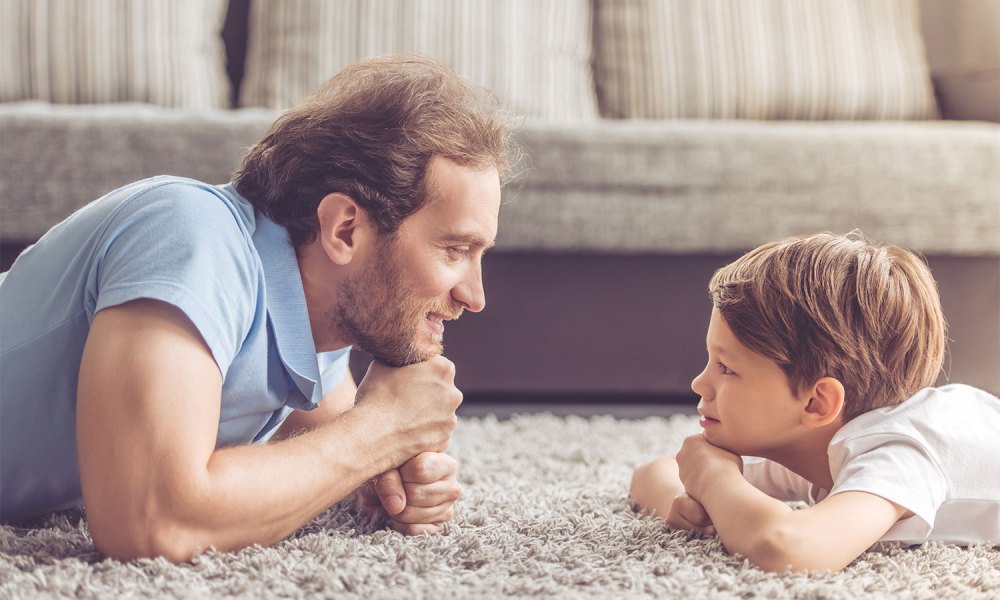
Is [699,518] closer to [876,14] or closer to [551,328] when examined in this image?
[551,328]

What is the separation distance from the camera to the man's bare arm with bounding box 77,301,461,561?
0.82 m

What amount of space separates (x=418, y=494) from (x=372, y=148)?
38 cm

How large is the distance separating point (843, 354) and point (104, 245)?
0.76 metres

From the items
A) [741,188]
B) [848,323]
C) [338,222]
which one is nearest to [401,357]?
[338,222]

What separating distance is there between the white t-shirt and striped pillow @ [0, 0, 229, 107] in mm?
1654

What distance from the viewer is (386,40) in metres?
2.14

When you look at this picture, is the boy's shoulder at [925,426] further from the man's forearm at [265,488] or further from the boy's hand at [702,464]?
the man's forearm at [265,488]

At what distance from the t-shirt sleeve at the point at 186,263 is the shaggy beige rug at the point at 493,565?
0.63 feet

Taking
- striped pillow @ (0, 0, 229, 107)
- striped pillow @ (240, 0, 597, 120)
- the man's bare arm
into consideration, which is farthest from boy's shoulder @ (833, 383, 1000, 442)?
striped pillow @ (0, 0, 229, 107)

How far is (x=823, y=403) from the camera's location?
1.06m

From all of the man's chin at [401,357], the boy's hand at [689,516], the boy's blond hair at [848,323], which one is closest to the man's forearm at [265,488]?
the man's chin at [401,357]

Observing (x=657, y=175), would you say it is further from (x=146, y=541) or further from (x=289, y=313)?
(x=146, y=541)

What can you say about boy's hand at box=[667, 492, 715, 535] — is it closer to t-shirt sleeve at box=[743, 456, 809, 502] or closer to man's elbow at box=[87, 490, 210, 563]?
t-shirt sleeve at box=[743, 456, 809, 502]

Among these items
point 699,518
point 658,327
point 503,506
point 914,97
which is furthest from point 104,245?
point 914,97
